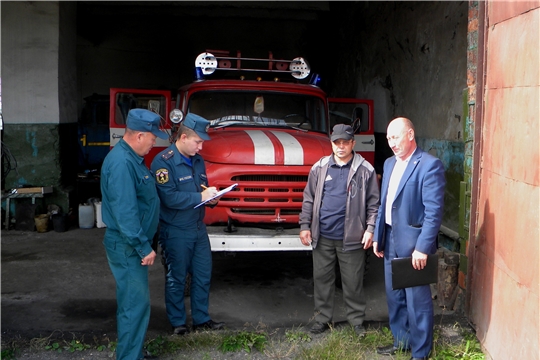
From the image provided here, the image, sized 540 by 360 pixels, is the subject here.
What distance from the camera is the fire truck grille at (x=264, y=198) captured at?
5.35m

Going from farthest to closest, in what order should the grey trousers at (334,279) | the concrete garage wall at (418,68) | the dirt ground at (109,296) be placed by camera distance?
the concrete garage wall at (418,68), the dirt ground at (109,296), the grey trousers at (334,279)

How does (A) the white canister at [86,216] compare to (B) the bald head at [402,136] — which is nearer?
(B) the bald head at [402,136]

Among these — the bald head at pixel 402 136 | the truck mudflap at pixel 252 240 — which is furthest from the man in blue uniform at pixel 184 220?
the bald head at pixel 402 136

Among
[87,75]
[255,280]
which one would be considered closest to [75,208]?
[255,280]

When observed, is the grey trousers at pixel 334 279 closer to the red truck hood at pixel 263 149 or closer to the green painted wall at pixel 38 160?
the red truck hood at pixel 263 149

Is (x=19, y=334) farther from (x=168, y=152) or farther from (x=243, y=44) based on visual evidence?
(x=243, y=44)

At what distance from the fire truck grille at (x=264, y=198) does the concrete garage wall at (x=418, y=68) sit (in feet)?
5.98

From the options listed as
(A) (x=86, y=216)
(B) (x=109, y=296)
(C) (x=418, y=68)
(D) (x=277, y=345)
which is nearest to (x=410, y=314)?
(D) (x=277, y=345)

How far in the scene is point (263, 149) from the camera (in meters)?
5.42

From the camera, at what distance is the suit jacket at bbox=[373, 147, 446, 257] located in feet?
12.2

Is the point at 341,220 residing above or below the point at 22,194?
above

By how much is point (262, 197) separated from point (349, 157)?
1.17m

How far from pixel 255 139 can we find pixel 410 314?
241 centimetres

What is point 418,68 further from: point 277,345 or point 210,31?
point 210,31
